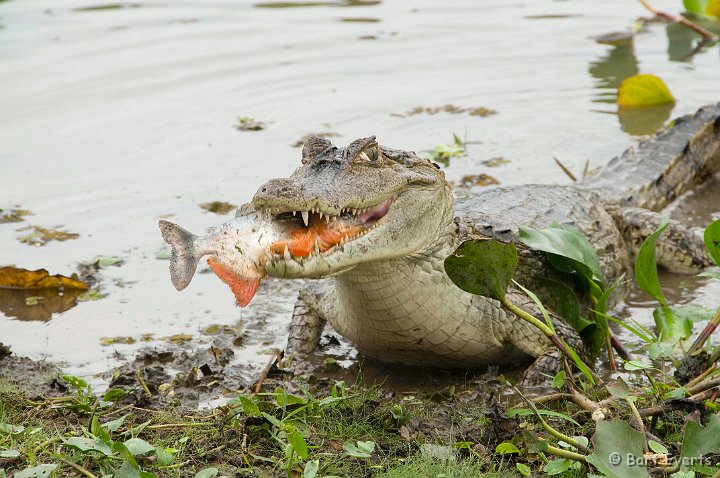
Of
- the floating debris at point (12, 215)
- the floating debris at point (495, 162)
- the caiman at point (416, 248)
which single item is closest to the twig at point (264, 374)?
the caiman at point (416, 248)

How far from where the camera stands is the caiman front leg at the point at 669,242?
19.9 ft

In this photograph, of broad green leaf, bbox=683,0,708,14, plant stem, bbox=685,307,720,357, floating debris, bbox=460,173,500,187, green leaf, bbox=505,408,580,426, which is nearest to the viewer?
broad green leaf, bbox=683,0,708,14

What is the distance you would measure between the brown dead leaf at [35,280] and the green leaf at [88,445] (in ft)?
8.23

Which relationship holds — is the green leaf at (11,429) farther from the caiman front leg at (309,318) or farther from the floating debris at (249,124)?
the floating debris at (249,124)

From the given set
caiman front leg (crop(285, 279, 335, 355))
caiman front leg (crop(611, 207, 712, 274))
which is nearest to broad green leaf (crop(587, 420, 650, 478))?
caiman front leg (crop(285, 279, 335, 355))

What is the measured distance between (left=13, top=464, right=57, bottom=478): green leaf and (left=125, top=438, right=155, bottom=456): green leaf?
267mm

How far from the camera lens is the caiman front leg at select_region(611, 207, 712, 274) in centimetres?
607

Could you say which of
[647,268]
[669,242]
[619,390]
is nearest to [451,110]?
[669,242]

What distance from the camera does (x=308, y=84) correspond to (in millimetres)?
10117

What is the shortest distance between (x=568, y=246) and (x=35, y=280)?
3341mm

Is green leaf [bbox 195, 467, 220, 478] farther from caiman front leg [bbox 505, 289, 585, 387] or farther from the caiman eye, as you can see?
caiman front leg [bbox 505, 289, 585, 387]

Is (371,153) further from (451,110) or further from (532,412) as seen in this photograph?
(451,110)

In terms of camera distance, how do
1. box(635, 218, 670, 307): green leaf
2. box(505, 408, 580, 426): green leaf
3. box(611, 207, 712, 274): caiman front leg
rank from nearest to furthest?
box(505, 408, 580, 426): green leaf
box(635, 218, 670, 307): green leaf
box(611, 207, 712, 274): caiman front leg

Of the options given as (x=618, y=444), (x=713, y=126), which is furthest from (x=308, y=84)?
(x=618, y=444)
